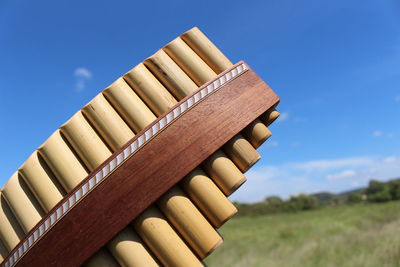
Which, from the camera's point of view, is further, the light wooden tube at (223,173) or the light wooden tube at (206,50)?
the light wooden tube at (206,50)

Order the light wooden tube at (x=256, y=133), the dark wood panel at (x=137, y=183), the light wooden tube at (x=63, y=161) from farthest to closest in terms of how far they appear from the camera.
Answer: the light wooden tube at (x=256, y=133), the light wooden tube at (x=63, y=161), the dark wood panel at (x=137, y=183)

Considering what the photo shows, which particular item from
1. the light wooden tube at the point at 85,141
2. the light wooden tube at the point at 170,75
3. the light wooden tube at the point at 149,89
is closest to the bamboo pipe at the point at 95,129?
the light wooden tube at the point at 85,141

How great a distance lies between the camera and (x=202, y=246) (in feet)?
3.65

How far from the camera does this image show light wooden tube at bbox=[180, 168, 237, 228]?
3.78ft

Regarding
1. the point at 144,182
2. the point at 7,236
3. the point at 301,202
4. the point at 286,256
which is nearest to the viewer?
the point at 144,182

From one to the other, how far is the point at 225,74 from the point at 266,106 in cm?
20

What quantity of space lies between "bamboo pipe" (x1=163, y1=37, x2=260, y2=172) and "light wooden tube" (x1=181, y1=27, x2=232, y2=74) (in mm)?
23

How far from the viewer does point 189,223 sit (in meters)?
1.12

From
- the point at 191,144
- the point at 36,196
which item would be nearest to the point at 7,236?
the point at 36,196

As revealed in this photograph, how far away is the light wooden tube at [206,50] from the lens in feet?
4.38

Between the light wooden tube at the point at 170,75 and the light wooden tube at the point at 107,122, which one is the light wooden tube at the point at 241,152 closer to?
the light wooden tube at the point at 170,75

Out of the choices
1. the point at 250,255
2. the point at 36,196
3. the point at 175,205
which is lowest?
the point at 250,255

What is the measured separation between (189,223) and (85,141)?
0.48 meters

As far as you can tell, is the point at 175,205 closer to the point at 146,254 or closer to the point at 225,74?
the point at 146,254
